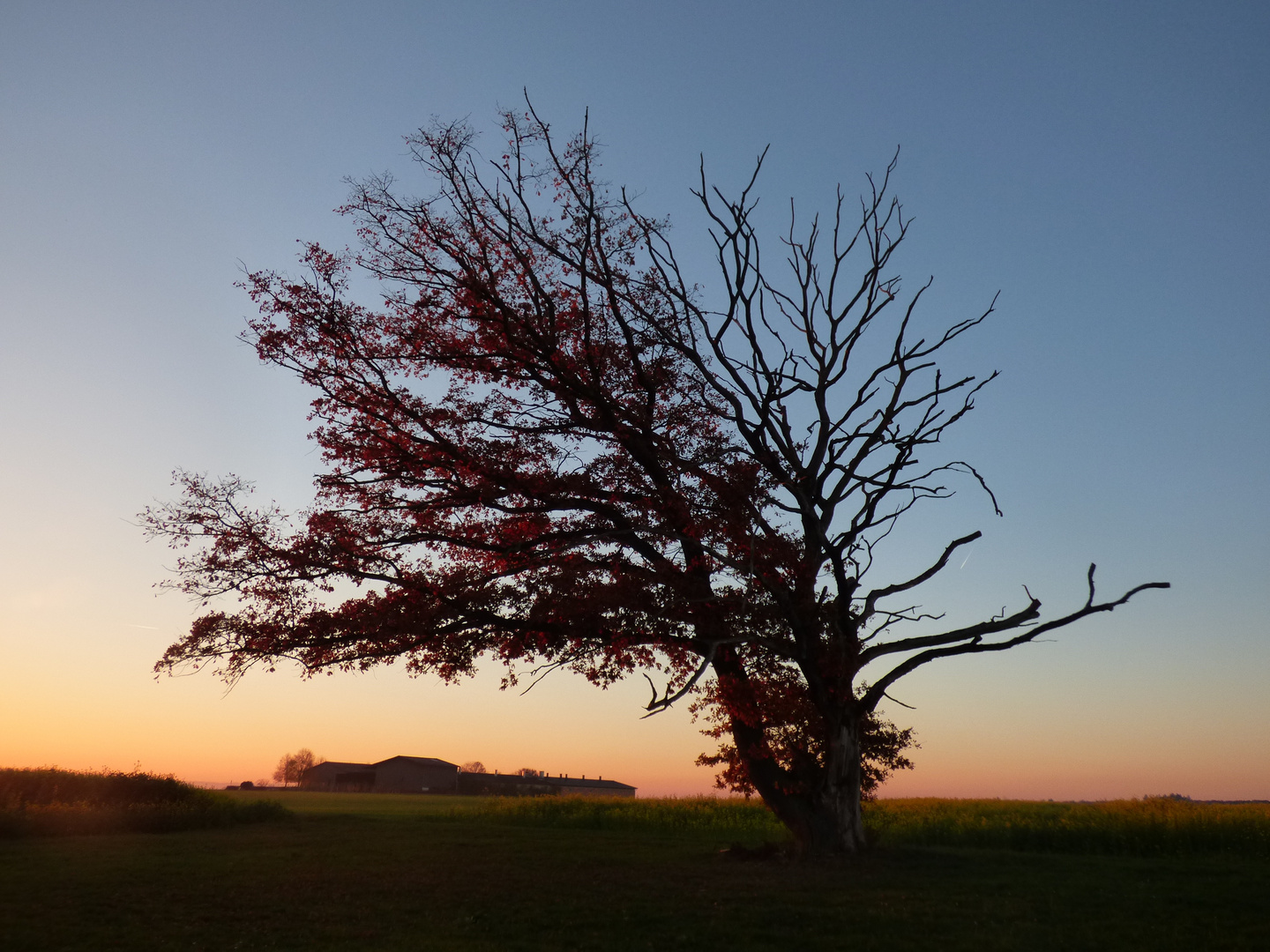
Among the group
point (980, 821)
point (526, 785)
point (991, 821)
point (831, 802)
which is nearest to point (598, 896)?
point (831, 802)

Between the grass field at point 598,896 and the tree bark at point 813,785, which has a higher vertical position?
the tree bark at point 813,785

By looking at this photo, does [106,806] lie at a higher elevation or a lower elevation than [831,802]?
lower

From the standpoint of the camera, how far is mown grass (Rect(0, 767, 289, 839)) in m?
23.7

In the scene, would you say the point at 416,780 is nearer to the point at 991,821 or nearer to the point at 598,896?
the point at 991,821

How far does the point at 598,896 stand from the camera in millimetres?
14094

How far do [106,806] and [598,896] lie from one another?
22.4m

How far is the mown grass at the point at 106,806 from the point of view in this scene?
23.7m

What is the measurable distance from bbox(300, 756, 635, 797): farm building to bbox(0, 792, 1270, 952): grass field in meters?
64.8

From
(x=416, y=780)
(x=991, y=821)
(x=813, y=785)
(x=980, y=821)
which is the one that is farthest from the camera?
(x=416, y=780)

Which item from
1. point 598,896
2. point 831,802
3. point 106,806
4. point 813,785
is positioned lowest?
point 598,896

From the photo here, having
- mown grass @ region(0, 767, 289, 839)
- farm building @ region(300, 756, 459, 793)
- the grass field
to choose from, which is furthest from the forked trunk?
farm building @ region(300, 756, 459, 793)

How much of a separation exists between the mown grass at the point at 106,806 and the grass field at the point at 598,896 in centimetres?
224

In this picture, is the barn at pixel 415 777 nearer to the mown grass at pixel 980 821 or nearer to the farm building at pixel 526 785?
the farm building at pixel 526 785

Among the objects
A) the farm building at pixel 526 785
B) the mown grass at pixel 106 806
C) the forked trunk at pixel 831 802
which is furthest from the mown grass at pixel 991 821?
the farm building at pixel 526 785
